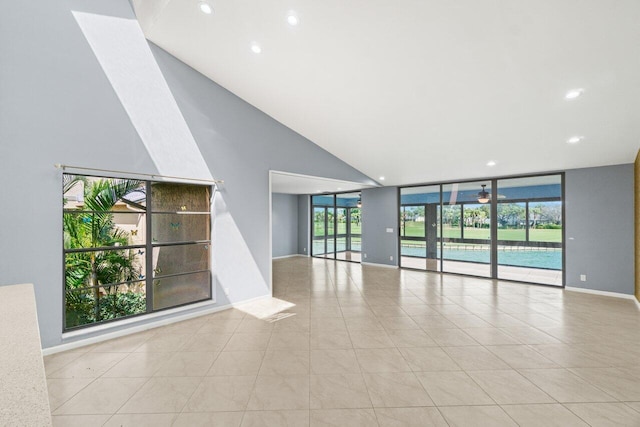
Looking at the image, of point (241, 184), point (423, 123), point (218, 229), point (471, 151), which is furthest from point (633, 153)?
point (218, 229)

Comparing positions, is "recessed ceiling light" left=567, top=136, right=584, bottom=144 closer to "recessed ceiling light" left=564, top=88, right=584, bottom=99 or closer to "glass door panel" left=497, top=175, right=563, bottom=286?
"recessed ceiling light" left=564, top=88, right=584, bottom=99

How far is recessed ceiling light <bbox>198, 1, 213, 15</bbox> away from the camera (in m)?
3.35

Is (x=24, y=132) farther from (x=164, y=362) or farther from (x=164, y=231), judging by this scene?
(x=164, y=362)

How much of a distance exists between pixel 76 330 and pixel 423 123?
19.3 feet

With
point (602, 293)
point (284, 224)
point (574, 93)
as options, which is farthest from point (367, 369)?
point (284, 224)

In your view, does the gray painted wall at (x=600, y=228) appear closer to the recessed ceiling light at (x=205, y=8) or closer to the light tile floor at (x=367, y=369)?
the light tile floor at (x=367, y=369)

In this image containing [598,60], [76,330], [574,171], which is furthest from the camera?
[574,171]

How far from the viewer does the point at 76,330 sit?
3574mm

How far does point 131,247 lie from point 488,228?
781cm

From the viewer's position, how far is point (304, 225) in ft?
36.9

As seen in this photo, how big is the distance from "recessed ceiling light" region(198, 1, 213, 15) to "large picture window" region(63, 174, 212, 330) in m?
2.45

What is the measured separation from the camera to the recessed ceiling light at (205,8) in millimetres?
3355

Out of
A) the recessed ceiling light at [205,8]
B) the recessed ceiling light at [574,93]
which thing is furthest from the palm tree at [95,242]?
the recessed ceiling light at [574,93]

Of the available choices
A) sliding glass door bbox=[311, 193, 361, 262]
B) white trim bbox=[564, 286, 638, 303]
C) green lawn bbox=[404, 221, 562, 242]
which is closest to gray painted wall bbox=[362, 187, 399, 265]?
green lawn bbox=[404, 221, 562, 242]
